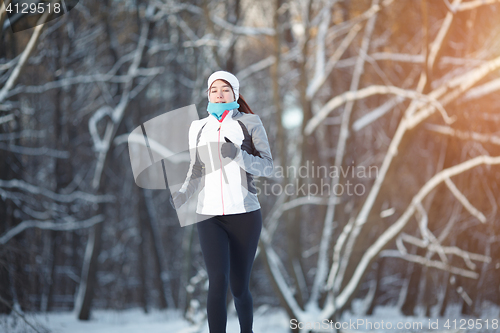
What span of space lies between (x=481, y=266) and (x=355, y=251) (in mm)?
1336

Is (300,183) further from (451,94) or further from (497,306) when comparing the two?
(497,306)

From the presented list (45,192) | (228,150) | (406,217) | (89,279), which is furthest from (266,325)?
(228,150)

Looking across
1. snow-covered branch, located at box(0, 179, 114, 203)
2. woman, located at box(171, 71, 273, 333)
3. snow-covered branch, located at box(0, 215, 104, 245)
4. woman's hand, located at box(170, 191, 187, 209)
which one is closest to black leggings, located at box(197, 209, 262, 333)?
woman, located at box(171, 71, 273, 333)

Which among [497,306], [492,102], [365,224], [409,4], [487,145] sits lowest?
[497,306]

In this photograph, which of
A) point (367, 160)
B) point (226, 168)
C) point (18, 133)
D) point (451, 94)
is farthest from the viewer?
point (367, 160)

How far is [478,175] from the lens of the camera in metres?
4.26

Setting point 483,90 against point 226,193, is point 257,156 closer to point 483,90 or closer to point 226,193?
point 226,193

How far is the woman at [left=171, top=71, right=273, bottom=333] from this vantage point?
1.90 meters

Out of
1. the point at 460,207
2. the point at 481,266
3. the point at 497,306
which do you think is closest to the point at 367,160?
the point at 460,207

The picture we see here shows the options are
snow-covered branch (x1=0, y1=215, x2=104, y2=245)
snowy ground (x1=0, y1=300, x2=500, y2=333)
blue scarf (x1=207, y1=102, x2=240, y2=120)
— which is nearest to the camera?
blue scarf (x1=207, y1=102, x2=240, y2=120)

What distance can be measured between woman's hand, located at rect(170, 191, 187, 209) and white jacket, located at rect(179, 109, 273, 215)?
0.08ft

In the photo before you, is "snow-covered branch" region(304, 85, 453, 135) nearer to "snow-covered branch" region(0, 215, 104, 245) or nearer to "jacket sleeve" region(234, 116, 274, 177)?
"jacket sleeve" region(234, 116, 274, 177)

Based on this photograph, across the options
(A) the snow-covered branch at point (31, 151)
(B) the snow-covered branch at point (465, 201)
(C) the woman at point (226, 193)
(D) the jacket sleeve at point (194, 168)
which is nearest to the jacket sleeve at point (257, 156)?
(C) the woman at point (226, 193)

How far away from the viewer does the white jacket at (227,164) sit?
195 centimetres
